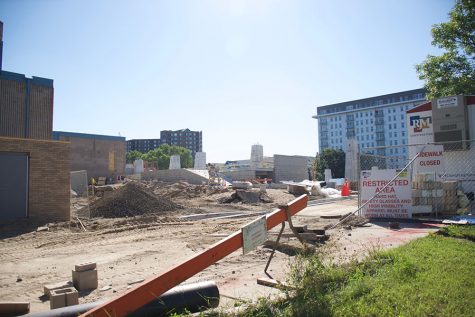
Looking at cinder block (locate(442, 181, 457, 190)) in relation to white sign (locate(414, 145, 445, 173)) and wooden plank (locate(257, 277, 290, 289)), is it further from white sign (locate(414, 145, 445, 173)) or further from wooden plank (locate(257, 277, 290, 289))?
wooden plank (locate(257, 277, 290, 289))

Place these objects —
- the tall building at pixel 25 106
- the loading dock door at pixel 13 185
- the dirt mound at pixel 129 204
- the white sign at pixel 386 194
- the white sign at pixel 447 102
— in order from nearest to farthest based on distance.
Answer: the white sign at pixel 386 194 → the loading dock door at pixel 13 185 → the white sign at pixel 447 102 → the dirt mound at pixel 129 204 → the tall building at pixel 25 106

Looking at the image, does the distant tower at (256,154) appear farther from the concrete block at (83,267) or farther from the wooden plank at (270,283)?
the wooden plank at (270,283)

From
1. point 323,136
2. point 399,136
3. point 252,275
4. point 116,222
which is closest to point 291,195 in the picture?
point 116,222

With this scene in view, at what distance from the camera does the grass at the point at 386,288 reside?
11.8ft

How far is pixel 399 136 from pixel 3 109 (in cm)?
10655

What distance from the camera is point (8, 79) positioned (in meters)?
28.6

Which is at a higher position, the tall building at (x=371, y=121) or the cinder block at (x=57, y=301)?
the tall building at (x=371, y=121)

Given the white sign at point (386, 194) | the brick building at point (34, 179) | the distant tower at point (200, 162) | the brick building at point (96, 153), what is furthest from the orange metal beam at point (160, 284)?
the brick building at point (96, 153)

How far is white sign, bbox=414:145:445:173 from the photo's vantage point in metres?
12.8

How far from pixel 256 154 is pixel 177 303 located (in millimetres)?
48608

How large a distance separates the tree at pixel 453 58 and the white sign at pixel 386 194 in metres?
12.4

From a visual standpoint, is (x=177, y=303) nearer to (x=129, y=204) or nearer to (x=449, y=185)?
(x=449, y=185)

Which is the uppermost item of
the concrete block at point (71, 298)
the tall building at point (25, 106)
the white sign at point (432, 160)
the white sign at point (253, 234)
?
the tall building at point (25, 106)

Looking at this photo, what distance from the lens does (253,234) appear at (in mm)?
4262
